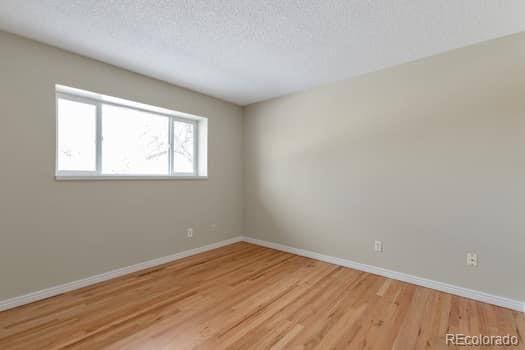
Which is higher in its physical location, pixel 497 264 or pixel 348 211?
pixel 348 211

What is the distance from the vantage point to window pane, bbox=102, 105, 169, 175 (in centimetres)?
273

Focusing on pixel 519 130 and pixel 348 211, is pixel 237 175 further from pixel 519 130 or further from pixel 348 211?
pixel 519 130

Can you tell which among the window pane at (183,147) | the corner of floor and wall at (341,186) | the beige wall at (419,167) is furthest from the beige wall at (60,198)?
the beige wall at (419,167)

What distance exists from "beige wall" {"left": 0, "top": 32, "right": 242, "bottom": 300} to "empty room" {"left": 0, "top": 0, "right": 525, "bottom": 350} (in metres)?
0.01

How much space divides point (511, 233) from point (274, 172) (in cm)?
267

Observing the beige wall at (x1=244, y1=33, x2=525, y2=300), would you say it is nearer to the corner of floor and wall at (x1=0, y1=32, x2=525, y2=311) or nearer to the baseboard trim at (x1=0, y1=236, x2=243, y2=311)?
the corner of floor and wall at (x1=0, y1=32, x2=525, y2=311)

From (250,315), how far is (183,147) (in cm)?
248

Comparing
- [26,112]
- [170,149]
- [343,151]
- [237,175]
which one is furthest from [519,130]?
[26,112]

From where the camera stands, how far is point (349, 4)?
1707 mm

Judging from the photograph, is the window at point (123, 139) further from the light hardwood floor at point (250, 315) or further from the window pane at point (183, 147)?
the light hardwood floor at point (250, 315)

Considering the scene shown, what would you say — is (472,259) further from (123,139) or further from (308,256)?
(123,139)

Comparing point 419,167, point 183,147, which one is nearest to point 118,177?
point 183,147

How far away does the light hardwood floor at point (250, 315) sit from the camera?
5.42 ft

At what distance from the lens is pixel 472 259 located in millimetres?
2246
